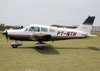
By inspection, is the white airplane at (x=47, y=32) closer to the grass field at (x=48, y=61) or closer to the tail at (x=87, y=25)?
the tail at (x=87, y=25)

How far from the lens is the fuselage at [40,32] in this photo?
40.1 ft

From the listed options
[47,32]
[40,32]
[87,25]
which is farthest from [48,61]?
[87,25]

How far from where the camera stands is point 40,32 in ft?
40.5

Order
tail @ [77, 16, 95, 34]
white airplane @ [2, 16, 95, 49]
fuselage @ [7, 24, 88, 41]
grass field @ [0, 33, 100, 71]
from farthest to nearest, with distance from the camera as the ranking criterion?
tail @ [77, 16, 95, 34] < fuselage @ [7, 24, 88, 41] < white airplane @ [2, 16, 95, 49] < grass field @ [0, 33, 100, 71]

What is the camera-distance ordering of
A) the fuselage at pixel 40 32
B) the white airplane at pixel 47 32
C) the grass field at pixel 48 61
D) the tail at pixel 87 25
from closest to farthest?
the grass field at pixel 48 61 → the white airplane at pixel 47 32 → the fuselage at pixel 40 32 → the tail at pixel 87 25

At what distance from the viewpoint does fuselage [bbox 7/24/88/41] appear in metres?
12.2

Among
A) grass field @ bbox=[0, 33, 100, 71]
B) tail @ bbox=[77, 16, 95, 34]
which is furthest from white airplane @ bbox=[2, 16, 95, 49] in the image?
grass field @ bbox=[0, 33, 100, 71]

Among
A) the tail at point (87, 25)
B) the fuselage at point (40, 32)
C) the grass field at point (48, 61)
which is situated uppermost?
the tail at point (87, 25)

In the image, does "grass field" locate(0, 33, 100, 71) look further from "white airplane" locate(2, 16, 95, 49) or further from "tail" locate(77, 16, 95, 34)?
"tail" locate(77, 16, 95, 34)

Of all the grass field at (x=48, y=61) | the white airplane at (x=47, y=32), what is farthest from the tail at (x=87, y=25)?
the grass field at (x=48, y=61)

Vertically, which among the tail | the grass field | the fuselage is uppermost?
the tail

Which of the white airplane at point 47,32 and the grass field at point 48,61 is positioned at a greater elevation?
the white airplane at point 47,32

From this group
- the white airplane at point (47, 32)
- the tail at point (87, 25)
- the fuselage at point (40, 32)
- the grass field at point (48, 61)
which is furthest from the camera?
the tail at point (87, 25)

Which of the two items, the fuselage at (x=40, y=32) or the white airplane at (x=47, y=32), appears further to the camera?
the fuselage at (x=40, y=32)
